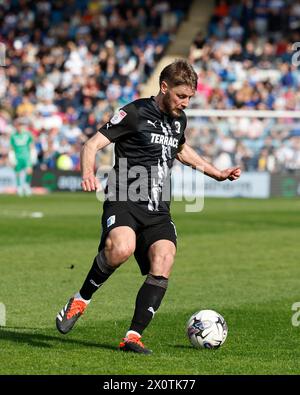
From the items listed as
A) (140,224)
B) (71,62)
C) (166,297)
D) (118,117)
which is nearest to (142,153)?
(118,117)

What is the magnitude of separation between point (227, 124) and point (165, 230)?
24020 mm

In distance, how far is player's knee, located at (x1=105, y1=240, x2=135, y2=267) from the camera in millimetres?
8094

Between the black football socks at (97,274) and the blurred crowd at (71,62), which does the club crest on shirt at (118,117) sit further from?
the blurred crowd at (71,62)

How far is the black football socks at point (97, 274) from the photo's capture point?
326 inches

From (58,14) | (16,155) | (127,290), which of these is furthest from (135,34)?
(127,290)

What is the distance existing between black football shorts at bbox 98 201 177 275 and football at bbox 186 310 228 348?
0.60 meters

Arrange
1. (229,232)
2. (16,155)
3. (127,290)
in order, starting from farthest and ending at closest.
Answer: (16,155) → (229,232) → (127,290)

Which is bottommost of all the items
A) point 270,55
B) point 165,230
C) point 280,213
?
point 280,213

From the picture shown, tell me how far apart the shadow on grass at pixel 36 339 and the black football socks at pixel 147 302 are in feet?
0.98

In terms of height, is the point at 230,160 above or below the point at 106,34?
below

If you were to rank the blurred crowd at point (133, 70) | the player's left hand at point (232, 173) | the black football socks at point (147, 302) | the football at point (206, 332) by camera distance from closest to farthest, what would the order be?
the black football socks at point (147, 302) → the football at point (206, 332) → the player's left hand at point (232, 173) → the blurred crowd at point (133, 70)

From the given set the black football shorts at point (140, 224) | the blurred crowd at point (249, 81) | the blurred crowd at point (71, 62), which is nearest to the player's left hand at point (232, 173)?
the black football shorts at point (140, 224)

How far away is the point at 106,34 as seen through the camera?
39.2 meters

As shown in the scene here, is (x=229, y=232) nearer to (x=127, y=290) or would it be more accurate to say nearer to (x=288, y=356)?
(x=127, y=290)
